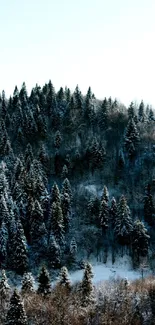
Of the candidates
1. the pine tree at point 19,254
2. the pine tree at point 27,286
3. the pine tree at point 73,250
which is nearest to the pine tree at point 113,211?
the pine tree at point 73,250

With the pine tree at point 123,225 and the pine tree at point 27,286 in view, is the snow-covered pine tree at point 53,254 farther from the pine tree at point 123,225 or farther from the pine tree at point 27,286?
the pine tree at point 27,286

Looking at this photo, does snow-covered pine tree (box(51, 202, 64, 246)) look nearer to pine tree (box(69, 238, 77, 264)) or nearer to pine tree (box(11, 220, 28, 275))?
pine tree (box(69, 238, 77, 264))

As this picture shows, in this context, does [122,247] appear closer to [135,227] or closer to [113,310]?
[135,227]

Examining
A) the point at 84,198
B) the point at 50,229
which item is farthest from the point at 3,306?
the point at 84,198

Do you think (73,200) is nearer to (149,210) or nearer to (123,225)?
(123,225)

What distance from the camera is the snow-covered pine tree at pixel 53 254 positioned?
9131 cm

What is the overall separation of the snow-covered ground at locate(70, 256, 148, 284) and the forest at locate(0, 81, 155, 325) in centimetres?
172

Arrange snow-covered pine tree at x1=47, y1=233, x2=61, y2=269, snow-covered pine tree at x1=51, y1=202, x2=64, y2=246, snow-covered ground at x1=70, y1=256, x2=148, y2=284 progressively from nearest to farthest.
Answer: snow-covered ground at x1=70, y1=256, x2=148, y2=284, snow-covered pine tree at x1=47, y1=233, x2=61, y2=269, snow-covered pine tree at x1=51, y1=202, x2=64, y2=246

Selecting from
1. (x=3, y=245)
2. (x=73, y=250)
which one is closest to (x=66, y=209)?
Answer: (x=73, y=250)

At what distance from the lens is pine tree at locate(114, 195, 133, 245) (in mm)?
97312

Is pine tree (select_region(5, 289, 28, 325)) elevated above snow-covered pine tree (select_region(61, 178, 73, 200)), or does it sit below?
below

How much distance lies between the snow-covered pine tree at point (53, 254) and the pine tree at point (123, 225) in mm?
14013

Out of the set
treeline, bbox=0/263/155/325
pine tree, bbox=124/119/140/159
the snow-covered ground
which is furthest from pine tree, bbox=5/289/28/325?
pine tree, bbox=124/119/140/159

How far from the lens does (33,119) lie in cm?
13438
